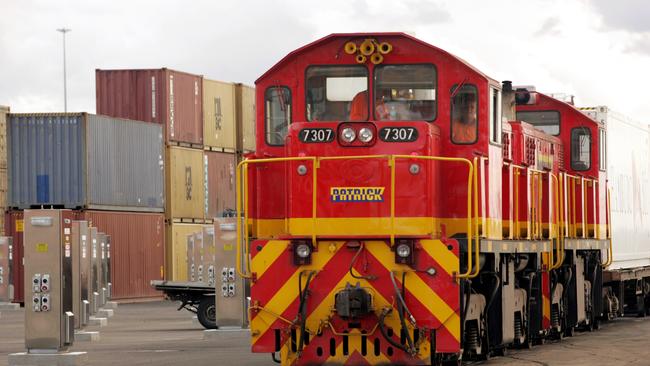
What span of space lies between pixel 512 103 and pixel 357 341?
17.7 ft

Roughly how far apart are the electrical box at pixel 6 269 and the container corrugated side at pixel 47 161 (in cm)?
258

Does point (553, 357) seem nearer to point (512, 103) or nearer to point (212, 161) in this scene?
point (512, 103)

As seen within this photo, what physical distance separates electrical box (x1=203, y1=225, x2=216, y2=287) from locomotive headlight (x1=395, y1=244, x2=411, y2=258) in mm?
12933

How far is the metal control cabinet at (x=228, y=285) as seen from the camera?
23.6 meters

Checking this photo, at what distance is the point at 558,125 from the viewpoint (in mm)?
22047

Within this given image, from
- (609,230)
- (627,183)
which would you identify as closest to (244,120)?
(627,183)

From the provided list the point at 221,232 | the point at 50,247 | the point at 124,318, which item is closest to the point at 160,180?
the point at 124,318

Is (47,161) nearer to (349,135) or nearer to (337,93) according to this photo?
(337,93)

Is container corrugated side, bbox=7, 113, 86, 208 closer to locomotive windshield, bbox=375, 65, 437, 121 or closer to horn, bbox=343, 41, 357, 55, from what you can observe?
horn, bbox=343, 41, 357, 55

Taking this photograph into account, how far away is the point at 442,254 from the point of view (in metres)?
14.1

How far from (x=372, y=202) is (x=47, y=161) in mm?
29334

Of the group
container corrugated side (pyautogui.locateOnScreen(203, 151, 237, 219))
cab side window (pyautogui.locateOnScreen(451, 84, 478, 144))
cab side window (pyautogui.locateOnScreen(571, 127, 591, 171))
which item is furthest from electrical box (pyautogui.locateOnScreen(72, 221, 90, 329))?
container corrugated side (pyautogui.locateOnScreen(203, 151, 237, 219))

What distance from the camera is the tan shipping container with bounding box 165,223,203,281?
4825 cm

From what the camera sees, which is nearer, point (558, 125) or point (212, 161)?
point (558, 125)
